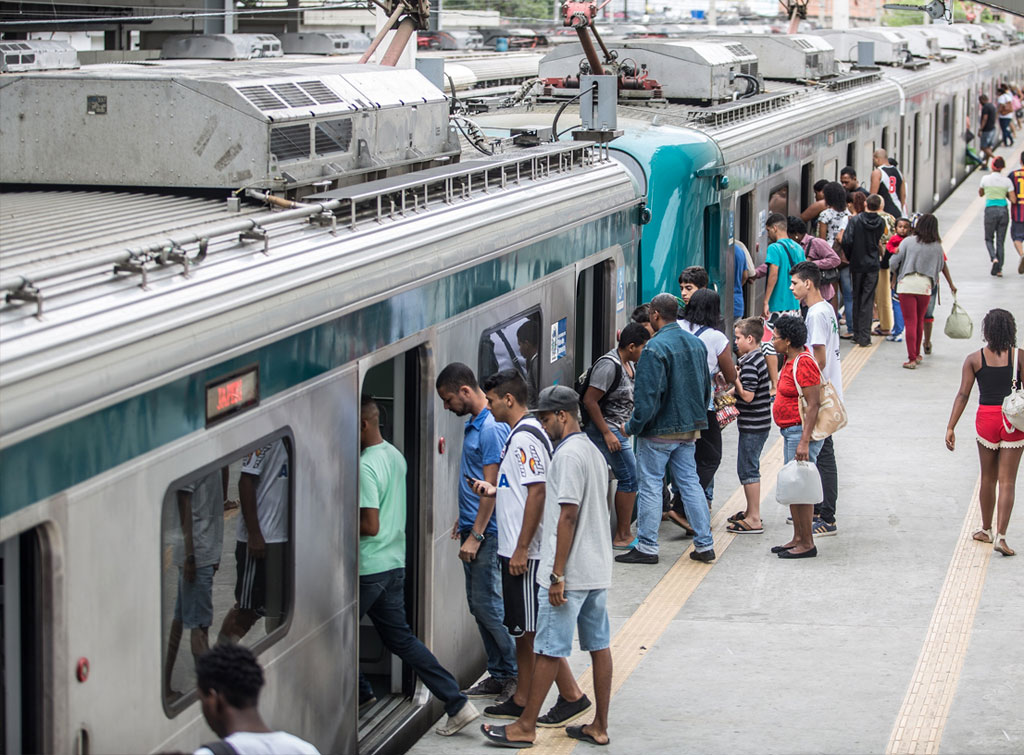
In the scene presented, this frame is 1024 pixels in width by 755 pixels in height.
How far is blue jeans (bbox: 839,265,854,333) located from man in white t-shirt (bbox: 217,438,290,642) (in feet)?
36.3

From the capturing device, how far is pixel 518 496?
642 centimetres

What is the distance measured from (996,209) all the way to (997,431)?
10.9 metres

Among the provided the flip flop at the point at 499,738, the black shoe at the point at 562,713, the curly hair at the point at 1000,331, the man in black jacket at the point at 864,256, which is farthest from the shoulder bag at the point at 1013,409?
the man in black jacket at the point at 864,256

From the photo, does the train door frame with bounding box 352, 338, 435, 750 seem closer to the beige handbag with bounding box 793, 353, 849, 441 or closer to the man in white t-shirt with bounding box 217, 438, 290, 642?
the man in white t-shirt with bounding box 217, 438, 290, 642

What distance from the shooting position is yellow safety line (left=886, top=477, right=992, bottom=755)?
6.77 metres

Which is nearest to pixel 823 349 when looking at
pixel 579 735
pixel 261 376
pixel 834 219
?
pixel 579 735

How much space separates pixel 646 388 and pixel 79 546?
17.0 feet

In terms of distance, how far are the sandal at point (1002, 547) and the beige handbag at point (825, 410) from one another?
124 centimetres

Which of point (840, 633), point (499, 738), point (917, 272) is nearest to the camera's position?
point (499, 738)

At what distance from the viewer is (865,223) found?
48.4ft

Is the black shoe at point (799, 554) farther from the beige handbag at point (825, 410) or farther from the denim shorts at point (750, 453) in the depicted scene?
the beige handbag at point (825, 410)

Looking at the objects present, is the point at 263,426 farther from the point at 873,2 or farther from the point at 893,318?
the point at 873,2

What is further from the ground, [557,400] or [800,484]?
[557,400]

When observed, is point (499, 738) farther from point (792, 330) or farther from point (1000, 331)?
point (1000, 331)
